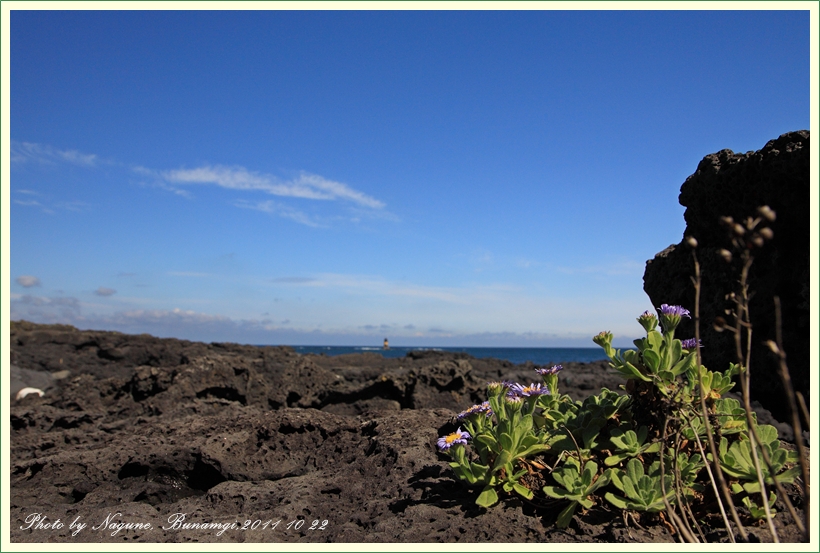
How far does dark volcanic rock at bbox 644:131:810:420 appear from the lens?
3951mm

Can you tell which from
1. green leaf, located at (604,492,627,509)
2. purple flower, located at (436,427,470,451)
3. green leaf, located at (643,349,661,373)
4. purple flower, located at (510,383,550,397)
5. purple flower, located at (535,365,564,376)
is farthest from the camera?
purple flower, located at (535,365,564,376)

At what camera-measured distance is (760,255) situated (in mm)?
4328

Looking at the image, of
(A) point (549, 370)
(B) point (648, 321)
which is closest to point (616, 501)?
(B) point (648, 321)

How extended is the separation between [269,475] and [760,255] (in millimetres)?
4041

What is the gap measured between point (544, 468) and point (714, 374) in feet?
3.72

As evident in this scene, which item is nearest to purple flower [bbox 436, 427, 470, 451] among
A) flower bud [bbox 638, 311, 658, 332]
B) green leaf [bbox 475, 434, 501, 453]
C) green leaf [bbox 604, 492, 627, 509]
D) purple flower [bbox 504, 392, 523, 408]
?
green leaf [bbox 475, 434, 501, 453]

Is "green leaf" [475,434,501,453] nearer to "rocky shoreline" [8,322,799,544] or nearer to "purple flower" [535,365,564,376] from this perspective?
"rocky shoreline" [8,322,799,544]

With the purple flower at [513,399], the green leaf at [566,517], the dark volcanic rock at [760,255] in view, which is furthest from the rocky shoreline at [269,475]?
the dark volcanic rock at [760,255]

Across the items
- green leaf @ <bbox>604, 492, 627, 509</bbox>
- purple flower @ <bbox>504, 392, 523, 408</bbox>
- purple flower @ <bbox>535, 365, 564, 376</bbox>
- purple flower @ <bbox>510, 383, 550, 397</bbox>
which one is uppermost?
purple flower @ <bbox>535, 365, 564, 376</bbox>

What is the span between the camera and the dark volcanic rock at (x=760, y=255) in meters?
3.95

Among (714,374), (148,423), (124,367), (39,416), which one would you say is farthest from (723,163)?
(124,367)

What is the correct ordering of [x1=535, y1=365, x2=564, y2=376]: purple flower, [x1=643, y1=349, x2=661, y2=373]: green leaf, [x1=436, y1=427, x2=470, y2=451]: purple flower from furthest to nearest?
[x1=535, y1=365, x2=564, y2=376]: purple flower → [x1=436, y1=427, x2=470, y2=451]: purple flower → [x1=643, y1=349, x2=661, y2=373]: green leaf

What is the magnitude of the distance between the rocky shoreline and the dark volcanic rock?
1689 millimetres

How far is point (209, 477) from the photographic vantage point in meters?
4.64
